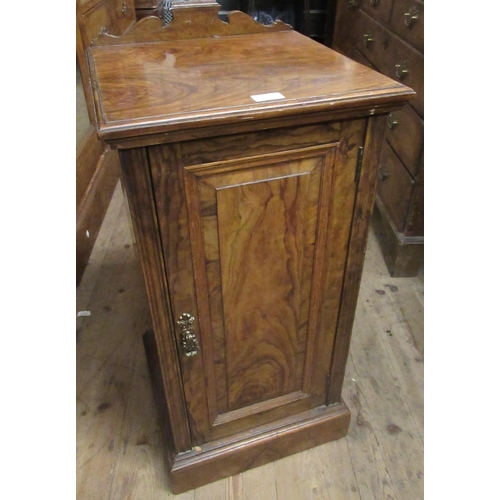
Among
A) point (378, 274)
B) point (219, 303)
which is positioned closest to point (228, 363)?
point (219, 303)

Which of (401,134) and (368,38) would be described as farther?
(368,38)

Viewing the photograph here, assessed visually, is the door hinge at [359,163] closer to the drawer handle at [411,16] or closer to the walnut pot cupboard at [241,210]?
the walnut pot cupboard at [241,210]

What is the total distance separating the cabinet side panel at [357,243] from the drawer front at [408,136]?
82cm

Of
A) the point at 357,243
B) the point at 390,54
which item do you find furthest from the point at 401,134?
the point at 357,243

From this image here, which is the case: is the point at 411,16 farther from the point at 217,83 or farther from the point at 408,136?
the point at 217,83

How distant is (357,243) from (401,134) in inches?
38.3

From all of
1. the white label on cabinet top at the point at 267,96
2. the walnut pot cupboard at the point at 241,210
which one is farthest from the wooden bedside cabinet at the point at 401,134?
the white label on cabinet top at the point at 267,96

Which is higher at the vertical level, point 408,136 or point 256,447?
point 408,136

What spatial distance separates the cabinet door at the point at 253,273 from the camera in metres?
0.74

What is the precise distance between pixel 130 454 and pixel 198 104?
3.19 ft

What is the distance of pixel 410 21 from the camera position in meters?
1.52

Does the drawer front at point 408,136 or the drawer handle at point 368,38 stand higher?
the drawer handle at point 368,38

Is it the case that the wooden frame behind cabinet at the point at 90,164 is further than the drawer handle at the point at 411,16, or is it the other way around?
the wooden frame behind cabinet at the point at 90,164

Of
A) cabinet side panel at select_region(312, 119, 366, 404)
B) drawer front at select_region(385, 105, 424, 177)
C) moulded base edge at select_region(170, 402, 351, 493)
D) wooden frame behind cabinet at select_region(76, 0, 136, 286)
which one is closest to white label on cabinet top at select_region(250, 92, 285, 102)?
cabinet side panel at select_region(312, 119, 366, 404)
